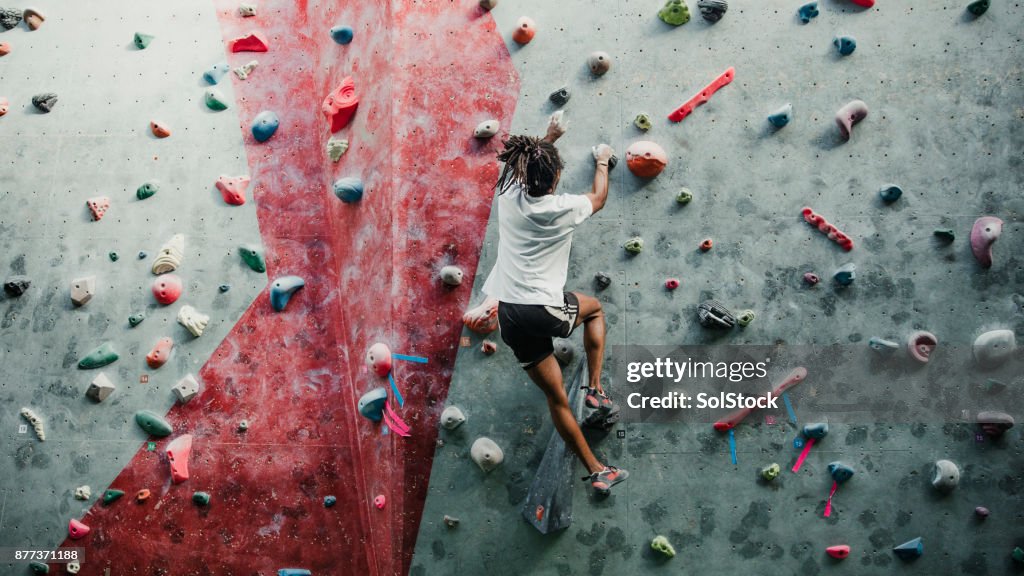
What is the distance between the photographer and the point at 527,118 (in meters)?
4.57

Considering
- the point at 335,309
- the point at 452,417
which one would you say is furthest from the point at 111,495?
the point at 452,417

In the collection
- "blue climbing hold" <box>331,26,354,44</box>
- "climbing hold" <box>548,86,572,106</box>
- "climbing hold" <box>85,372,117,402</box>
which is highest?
"blue climbing hold" <box>331,26,354,44</box>

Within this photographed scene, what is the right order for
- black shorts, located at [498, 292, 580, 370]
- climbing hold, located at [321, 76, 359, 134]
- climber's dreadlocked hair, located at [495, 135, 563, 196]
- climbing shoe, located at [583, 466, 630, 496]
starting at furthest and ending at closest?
climbing hold, located at [321, 76, 359, 134] < climbing shoe, located at [583, 466, 630, 496] < black shorts, located at [498, 292, 580, 370] < climber's dreadlocked hair, located at [495, 135, 563, 196]

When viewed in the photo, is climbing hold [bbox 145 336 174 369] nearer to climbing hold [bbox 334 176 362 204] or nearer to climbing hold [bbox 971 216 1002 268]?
climbing hold [bbox 334 176 362 204]

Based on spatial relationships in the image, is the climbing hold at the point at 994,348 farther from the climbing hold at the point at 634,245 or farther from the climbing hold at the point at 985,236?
the climbing hold at the point at 634,245

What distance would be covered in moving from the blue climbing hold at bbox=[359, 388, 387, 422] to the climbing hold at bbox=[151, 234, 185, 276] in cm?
130

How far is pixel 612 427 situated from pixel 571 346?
446 mm

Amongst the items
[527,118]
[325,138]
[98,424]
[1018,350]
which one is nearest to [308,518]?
[98,424]

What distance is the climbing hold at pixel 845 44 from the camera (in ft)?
14.8

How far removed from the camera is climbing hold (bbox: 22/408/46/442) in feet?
A: 16.2

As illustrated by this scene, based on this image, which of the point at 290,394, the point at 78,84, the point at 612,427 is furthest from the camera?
the point at 78,84

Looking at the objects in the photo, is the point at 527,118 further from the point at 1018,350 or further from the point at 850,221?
the point at 1018,350

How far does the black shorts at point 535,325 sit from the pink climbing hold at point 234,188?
1.82 m

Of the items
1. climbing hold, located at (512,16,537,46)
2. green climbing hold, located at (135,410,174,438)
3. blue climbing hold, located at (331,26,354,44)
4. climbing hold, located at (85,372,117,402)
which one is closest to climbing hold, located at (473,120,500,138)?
climbing hold, located at (512,16,537,46)
